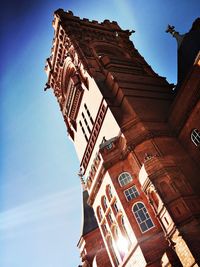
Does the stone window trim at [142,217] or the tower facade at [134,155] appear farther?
the stone window trim at [142,217]

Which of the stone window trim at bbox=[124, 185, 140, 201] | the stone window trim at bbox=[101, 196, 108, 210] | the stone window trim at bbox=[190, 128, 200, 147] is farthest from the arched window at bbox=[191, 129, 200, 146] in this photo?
the stone window trim at bbox=[101, 196, 108, 210]

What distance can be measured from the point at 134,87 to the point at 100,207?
378 inches

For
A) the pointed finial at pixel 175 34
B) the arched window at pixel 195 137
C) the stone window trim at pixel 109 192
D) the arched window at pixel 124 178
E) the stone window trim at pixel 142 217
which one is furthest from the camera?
the pointed finial at pixel 175 34

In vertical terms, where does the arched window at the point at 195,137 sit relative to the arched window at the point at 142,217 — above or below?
above

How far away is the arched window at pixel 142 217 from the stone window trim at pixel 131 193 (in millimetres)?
565

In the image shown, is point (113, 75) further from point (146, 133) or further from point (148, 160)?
point (148, 160)

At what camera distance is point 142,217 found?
52.4ft

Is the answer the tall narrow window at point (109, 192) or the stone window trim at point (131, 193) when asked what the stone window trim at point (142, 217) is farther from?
the tall narrow window at point (109, 192)

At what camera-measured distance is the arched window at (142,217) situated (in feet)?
50.7

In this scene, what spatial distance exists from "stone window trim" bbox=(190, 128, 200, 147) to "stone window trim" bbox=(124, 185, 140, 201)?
4.59 m

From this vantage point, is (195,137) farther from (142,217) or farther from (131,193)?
(142,217)

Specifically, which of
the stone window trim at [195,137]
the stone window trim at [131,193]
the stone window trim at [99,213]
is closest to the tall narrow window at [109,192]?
the stone window trim at [131,193]

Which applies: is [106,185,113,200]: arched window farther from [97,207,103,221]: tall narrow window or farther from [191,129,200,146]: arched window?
[191,129,200,146]: arched window

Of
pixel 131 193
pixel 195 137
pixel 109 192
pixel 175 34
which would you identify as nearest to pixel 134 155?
pixel 131 193
